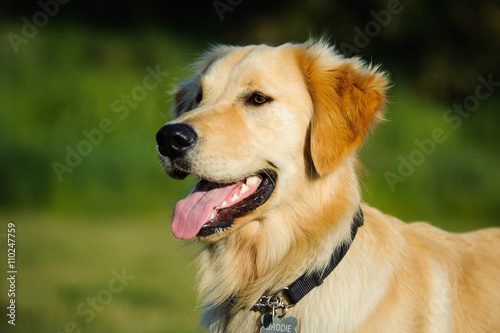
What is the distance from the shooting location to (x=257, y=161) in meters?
2.96

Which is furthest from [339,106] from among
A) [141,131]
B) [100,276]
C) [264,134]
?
[141,131]

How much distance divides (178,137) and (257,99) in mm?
563

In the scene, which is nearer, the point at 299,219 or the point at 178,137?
the point at 178,137

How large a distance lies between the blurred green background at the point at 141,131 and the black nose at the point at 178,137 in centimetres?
254

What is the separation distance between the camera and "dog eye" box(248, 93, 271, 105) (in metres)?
3.12

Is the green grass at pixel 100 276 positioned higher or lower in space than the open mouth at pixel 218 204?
lower

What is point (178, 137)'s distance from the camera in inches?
110

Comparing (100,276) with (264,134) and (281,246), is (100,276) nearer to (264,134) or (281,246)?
(281,246)

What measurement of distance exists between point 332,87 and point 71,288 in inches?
159

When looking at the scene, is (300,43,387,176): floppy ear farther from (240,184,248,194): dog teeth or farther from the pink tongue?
the pink tongue

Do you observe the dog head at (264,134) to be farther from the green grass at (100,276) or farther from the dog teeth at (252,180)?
the green grass at (100,276)

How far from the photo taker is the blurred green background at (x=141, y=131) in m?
6.16

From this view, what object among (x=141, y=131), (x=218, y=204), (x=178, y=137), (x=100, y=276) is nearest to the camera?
(x=178, y=137)

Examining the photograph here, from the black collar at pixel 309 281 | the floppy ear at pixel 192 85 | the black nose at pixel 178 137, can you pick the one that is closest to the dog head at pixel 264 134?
the black nose at pixel 178 137
